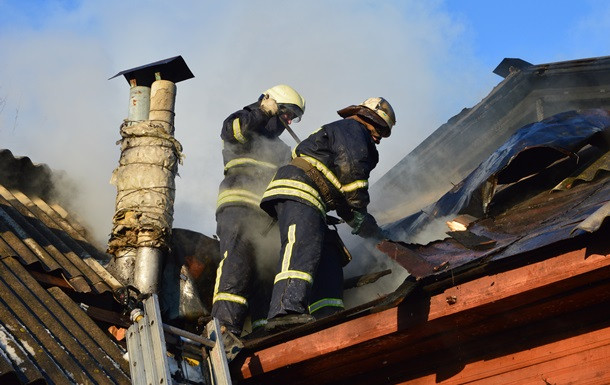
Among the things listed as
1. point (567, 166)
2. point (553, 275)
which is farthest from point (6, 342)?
point (567, 166)

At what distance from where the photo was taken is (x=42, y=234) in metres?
6.90

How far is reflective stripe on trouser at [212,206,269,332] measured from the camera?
658cm

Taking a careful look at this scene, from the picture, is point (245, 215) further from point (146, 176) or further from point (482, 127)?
point (482, 127)

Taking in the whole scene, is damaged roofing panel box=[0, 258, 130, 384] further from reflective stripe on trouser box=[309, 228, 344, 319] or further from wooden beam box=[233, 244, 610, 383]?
reflective stripe on trouser box=[309, 228, 344, 319]

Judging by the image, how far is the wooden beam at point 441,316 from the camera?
4.31 meters

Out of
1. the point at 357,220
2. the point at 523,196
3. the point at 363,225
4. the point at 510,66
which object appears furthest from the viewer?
the point at 510,66

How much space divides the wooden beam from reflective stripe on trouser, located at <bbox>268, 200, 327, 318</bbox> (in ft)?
2.42

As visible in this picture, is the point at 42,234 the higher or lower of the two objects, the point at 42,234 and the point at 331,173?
the higher

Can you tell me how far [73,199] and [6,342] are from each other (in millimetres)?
3601

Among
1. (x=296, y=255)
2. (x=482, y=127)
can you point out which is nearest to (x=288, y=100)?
(x=296, y=255)

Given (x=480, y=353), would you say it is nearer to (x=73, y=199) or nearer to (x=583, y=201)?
(x=583, y=201)

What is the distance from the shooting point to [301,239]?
6379mm

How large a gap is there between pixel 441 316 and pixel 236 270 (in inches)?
96.4

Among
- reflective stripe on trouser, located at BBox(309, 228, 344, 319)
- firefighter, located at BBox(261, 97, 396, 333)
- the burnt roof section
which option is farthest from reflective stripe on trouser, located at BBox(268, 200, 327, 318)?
the burnt roof section
